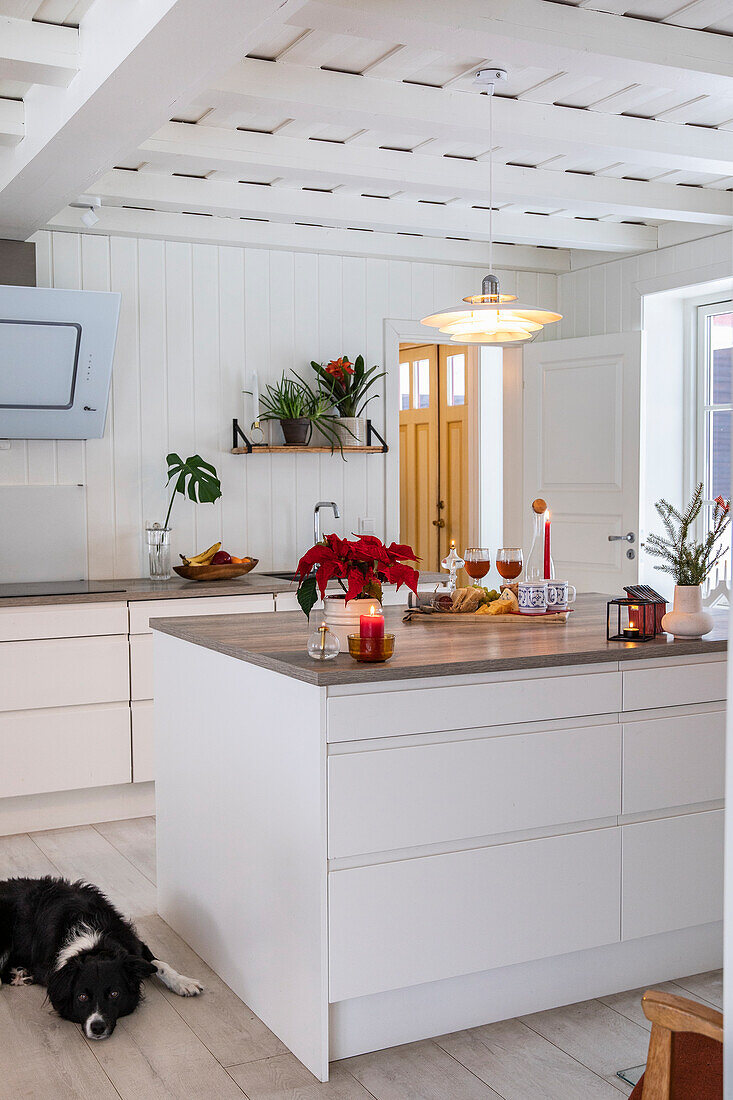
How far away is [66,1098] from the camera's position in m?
2.25

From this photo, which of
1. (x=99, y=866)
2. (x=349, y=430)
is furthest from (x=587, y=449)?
(x=99, y=866)

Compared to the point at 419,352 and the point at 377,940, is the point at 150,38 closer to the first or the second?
the point at 377,940

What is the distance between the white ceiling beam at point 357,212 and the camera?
4352 millimetres

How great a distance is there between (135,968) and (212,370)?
3.15 meters

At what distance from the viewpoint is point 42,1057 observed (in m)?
2.43

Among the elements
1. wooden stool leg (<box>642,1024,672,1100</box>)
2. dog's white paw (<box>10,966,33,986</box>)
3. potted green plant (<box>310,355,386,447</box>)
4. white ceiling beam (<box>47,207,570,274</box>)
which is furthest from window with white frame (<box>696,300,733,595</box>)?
wooden stool leg (<box>642,1024,672,1100</box>)

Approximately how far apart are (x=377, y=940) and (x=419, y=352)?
526 centimetres

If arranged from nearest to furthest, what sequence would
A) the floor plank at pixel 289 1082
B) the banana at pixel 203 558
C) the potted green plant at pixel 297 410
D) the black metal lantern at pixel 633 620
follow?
the floor plank at pixel 289 1082
the black metal lantern at pixel 633 620
the banana at pixel 203 558
the potted green plant at pixel 297 410

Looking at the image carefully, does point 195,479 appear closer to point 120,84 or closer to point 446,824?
point 120,84

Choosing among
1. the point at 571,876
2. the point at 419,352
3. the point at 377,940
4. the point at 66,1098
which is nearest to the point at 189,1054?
the point at 66,1098

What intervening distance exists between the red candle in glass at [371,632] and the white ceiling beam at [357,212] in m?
2.64

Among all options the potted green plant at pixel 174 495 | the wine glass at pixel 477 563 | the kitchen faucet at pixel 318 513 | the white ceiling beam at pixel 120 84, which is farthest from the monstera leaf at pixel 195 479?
the wine glass at pixel 477 563

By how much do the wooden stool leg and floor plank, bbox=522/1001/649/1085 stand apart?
1.04 metres

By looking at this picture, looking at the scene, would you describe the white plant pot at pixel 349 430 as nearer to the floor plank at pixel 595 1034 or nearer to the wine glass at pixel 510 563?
the wine glass at pixel 510 563
